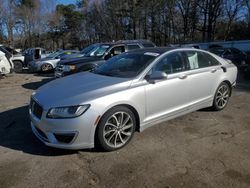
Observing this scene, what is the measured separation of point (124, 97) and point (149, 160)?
972 mm

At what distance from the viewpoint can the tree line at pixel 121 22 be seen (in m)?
37.0

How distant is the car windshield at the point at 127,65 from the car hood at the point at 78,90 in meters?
0.24

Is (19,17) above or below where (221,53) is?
above

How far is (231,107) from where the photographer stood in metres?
6.67

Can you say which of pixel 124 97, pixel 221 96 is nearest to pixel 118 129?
pixel 124 97

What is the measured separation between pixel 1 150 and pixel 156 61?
9.35ft

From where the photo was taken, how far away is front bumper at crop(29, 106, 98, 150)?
3.95 metres

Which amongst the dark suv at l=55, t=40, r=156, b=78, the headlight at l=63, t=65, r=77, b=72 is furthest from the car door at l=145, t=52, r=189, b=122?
the headlight at l=63, t=65, r=77, b=72

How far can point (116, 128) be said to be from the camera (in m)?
4.32

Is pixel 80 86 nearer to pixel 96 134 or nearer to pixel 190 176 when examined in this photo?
pixel 96 134

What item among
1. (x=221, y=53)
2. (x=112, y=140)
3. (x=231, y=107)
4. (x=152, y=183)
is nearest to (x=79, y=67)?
(x=231, y=107)

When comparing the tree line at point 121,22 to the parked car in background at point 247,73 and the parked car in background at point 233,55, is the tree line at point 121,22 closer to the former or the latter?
the parked car in background at point 233,55

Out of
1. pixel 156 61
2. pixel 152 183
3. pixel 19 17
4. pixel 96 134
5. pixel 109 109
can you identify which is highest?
pixel 19 17

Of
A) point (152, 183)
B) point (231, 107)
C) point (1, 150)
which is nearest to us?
point (152, 183)
